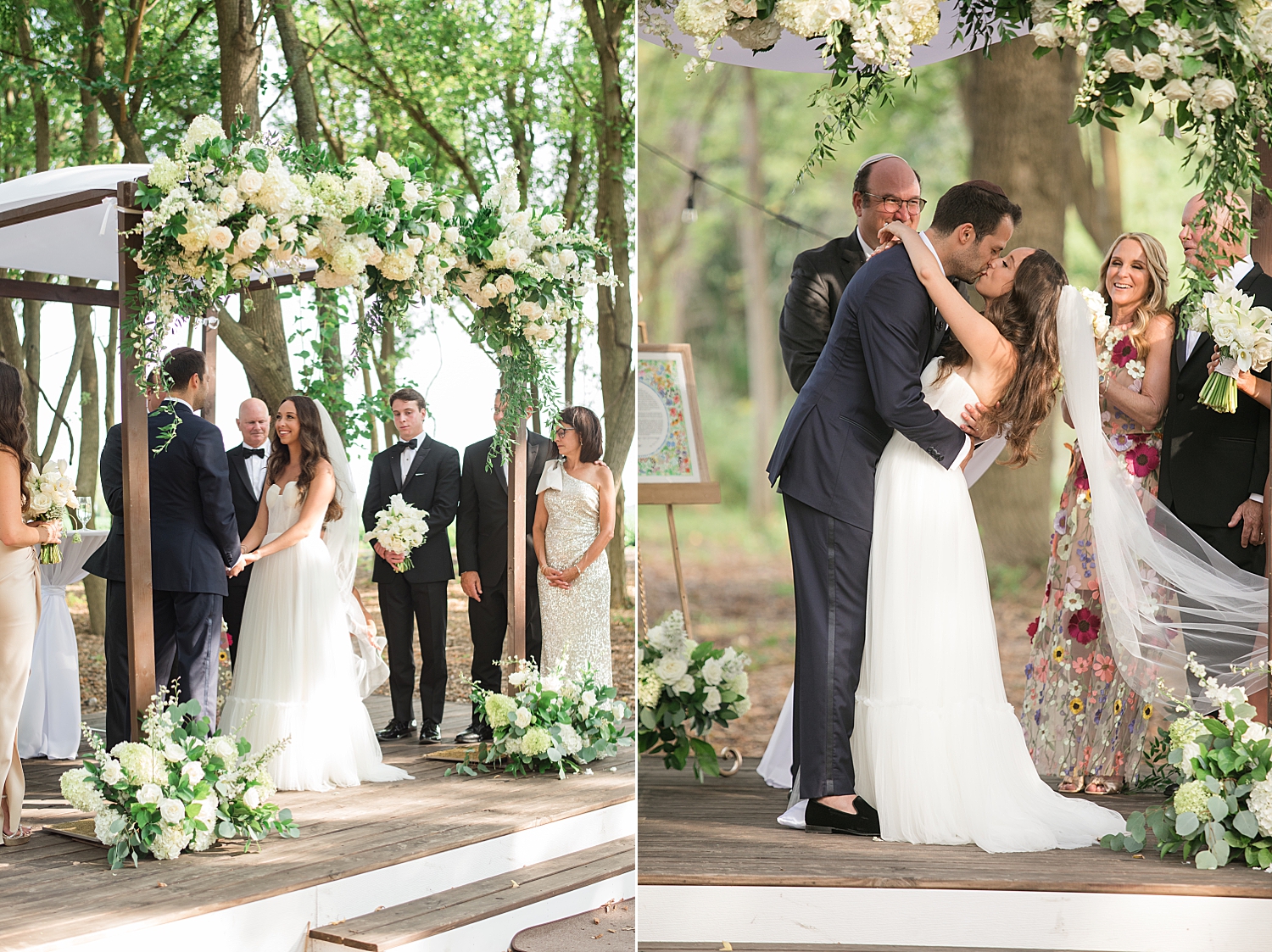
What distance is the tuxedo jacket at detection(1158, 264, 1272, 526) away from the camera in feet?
13.7

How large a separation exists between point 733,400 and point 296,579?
14.2 meters

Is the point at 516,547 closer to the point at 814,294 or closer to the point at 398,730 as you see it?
the point at 398,730

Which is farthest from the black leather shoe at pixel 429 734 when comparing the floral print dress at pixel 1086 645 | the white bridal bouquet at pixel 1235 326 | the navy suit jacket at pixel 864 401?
the white bridal bouquet at pixel 1235 326

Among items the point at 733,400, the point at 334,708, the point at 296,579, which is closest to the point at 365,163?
the point at 296,579

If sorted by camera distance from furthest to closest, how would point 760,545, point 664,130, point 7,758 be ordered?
point 664,130, point 760,545, point 7,758

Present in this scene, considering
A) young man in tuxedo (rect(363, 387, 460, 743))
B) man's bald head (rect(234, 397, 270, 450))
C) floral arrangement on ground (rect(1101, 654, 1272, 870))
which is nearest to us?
floral arrangement on ground (rect(1101, 654, 1272, 870))

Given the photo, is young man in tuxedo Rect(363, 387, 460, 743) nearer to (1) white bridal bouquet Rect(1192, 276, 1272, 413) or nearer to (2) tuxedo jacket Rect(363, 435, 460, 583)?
(2) tuxedo jacket Rect(363, 435, 460, 583)

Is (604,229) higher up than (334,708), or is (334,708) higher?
(604,229)

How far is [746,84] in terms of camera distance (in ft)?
56.1

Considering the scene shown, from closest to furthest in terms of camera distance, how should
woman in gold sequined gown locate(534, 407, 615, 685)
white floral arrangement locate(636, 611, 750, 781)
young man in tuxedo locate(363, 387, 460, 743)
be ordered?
white floral arrangement locate(636, 611, 750, 781) < woman in gold sequined gown locate(534, 407, 615, 685) < young man in tuxedo locate(363, 387, 460, 743)

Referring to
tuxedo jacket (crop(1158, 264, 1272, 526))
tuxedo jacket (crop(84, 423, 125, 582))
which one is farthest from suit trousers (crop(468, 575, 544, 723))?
tuxedo jacket (crop(1158, 264, 1272, 526))

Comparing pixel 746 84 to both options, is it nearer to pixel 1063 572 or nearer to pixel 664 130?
pixel 664 130

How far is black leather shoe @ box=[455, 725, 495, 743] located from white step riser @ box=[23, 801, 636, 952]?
Result: 4.09 feet

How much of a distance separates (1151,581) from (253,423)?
15.3ft
